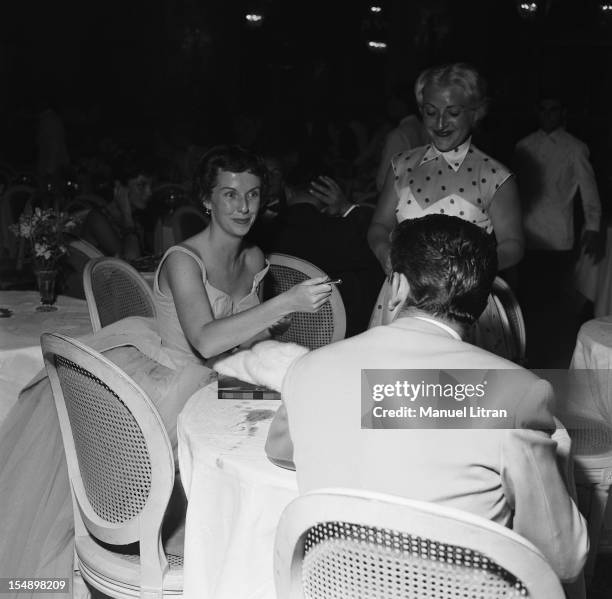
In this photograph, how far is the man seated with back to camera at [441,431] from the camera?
3.27 ft

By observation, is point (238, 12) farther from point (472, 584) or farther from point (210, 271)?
point (472, 584)

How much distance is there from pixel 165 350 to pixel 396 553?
49.7 inches

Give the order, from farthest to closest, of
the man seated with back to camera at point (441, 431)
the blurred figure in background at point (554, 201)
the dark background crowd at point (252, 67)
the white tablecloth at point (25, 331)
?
the dark background crowd at point (252, 67) < the blurred figure in background at point (554, 201) < the white tablecloth at point (25, 331) < the man seated with back to camera at point (441, 431)

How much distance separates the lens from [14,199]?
484 cm

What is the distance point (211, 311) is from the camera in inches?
76.0

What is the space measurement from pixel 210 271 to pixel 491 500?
1.18 metres

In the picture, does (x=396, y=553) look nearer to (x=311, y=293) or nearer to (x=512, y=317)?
(x=311, y=293)

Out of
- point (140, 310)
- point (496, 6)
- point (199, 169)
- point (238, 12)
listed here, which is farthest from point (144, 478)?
point (238, 12)

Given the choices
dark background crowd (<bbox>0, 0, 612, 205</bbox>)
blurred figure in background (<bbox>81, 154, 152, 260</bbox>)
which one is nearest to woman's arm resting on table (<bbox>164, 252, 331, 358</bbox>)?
blurred figure in background (<bbox>81, 154, 152, 260</bbox>)

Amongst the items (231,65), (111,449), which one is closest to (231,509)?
(111,449)

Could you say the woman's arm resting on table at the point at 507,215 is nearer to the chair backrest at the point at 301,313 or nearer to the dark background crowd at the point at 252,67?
the chair backrest at the point at 301,313

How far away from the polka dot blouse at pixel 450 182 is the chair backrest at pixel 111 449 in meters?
1.22

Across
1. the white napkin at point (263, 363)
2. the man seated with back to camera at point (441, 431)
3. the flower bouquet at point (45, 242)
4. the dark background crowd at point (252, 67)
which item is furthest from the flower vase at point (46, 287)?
the dark background crowd at point (252, 67)

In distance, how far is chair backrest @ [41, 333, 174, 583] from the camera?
1434 mm
